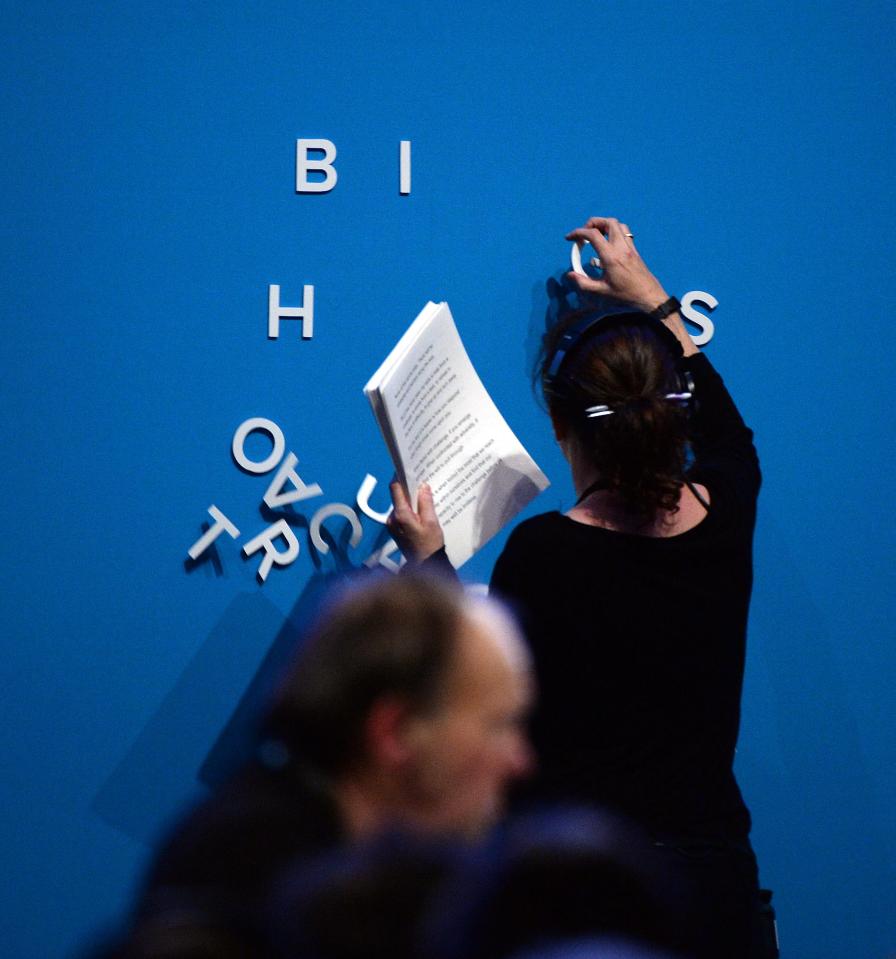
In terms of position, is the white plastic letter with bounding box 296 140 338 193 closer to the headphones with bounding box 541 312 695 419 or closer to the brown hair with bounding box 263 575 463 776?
the headphones with bounding box 541 312 695 419

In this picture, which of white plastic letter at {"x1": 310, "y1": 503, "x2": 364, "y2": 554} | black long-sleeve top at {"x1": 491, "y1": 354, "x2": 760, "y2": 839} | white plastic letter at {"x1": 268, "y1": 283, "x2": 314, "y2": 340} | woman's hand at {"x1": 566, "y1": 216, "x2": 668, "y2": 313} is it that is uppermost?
woman's hand at {"x1": 566, "y1": 216, "x2": 668, "y2": 313}

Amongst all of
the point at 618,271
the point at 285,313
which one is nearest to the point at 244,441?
the point at 285,313

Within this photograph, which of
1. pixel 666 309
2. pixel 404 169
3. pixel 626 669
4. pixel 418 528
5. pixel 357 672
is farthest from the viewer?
pixel 404 169

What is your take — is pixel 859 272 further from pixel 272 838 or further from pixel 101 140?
pixel 272 838

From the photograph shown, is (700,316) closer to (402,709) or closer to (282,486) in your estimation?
(282,486)

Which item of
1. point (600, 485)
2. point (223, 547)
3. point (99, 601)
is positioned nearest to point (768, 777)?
point (600, 485)

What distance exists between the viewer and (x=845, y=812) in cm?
170

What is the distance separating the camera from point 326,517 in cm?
165

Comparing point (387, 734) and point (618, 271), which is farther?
point (618, 271)

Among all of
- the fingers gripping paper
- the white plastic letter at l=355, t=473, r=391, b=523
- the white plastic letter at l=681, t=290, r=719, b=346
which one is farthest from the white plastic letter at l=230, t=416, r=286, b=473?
the white plastic letter at l=681, t=290, r=719, b=346

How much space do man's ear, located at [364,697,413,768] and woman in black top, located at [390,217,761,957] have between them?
1.75 feet

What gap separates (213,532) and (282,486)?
108mm

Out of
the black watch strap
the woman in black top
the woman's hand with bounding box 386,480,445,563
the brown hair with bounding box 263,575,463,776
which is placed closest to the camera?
the brown hair with bounding box 263,575,463,776

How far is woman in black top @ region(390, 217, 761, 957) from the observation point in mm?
1238
